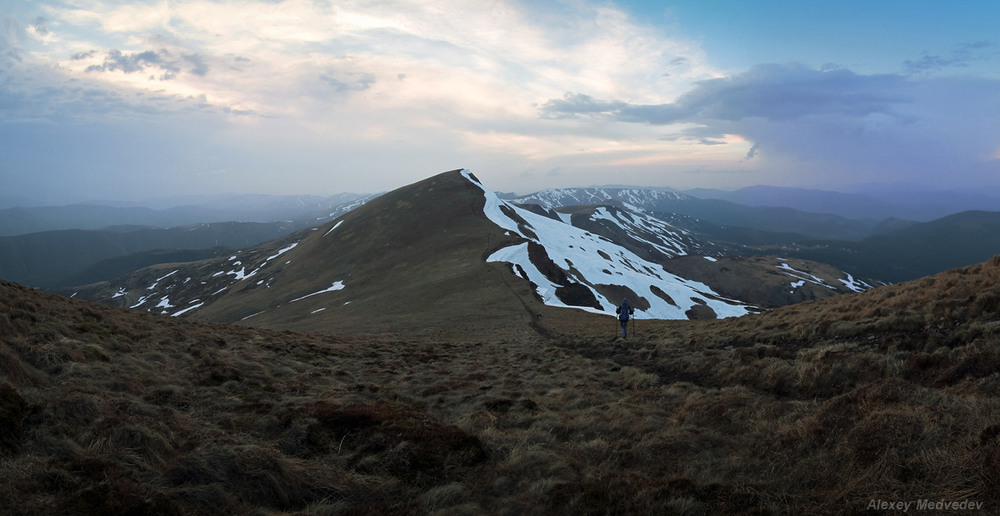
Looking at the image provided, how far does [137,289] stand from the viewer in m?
152

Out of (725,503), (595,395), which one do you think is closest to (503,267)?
(595,395)

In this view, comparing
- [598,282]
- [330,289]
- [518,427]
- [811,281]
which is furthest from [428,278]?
[811,281]

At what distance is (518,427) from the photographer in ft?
34.5

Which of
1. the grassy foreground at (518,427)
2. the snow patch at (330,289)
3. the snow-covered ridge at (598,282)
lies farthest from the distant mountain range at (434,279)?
the grassy foreground at (518,427)

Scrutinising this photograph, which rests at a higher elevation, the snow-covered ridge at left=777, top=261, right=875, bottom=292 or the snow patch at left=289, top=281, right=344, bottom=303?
the snow patch at left=289, top=281, right=344, bottom=303

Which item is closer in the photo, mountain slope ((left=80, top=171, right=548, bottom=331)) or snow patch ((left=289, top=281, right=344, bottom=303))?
mountain slope ((left=80, top=171, right=548, bottom=331))

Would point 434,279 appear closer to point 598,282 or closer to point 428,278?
point 428,278

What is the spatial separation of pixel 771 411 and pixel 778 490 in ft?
13.0

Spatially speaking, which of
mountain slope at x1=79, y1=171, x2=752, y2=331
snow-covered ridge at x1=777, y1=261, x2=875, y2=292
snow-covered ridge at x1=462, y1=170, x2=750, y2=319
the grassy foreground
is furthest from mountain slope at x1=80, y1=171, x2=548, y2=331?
snow-covered ridge at x1=777, y1=261, x2=875, y2=292

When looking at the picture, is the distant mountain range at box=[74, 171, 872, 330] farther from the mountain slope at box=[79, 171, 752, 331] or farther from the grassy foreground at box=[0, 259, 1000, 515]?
the grassy foreground at box=[0, 259, 1000, 515]

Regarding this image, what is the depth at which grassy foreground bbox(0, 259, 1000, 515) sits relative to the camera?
6.02 metres

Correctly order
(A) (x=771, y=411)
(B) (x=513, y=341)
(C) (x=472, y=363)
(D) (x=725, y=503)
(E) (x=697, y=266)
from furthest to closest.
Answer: (E) (x=697, y=266) < (B) (x=513, y=341) < (C) (x=472, y=363) < (A) (x=771, y=411) < (D) (x=725, y=503)

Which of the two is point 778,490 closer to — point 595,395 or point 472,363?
point 595,395

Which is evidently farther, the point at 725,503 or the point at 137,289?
the point at 137,289
